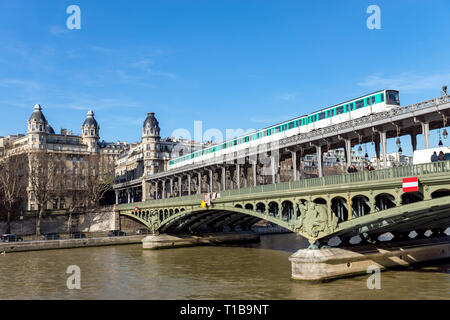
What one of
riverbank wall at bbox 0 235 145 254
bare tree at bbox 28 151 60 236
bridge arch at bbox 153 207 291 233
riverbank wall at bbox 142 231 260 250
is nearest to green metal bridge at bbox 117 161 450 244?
bridge arch at bbox 153 207 291 233

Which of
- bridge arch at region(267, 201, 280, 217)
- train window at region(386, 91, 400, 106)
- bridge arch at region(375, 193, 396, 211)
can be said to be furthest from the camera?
bridge arch at region(267, 201, 280, 217)

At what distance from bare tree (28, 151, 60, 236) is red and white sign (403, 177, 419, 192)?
66.4 metres

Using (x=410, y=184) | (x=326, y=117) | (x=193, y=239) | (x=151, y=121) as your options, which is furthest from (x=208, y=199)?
(x=151, y=121)

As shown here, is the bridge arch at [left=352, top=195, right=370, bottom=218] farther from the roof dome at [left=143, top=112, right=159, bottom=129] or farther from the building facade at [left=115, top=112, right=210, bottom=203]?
the roof dome at [left=143, top=112, right=159, bottom=129]

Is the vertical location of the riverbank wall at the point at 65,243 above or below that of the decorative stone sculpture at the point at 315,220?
below

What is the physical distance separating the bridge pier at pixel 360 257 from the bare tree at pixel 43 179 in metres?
58.6

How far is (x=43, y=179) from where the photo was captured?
271 feet

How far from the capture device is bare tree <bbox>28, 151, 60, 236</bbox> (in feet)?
261

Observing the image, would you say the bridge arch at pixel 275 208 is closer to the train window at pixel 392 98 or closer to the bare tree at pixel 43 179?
the train window at pixel 392 98

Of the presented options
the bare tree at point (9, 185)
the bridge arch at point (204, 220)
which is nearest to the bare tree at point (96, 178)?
the bare tree at point (9, 185)

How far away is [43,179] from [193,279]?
5575 cm

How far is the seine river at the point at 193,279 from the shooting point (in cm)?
2914
